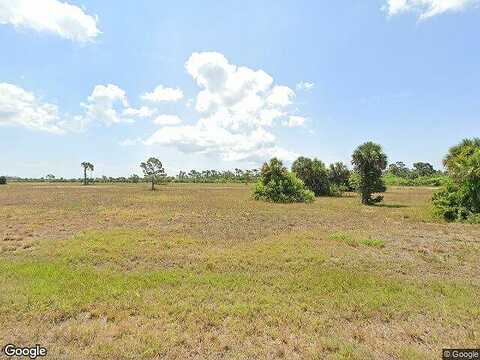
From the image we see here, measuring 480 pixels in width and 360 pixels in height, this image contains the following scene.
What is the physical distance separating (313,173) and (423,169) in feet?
292

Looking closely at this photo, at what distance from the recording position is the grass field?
5.44 metres

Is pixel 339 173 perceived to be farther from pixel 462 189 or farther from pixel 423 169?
pixel 423 169

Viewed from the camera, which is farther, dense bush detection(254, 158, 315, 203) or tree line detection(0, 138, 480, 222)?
dense bush detection(254, 158, 315, 203)

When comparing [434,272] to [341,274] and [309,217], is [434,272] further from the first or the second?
[309,217]

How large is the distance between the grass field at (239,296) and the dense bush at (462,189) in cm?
783

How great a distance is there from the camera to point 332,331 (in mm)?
5867

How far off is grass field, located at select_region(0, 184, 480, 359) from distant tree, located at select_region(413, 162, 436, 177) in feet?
377

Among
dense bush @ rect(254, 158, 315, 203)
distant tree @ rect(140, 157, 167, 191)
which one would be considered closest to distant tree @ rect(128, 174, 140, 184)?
distant tree @ rect(140, 157, 167, 191)

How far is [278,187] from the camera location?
37438mm

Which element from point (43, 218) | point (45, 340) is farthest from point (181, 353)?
point (43, 218)

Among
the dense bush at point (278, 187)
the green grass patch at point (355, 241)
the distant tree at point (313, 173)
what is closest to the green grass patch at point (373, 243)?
the green grass patch at point (355, 241)

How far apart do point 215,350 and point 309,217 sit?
689 inches

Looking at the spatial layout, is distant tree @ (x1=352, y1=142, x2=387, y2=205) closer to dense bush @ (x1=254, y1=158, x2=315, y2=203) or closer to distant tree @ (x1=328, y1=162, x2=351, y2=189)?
dense bush @ (x1=254, y1=158, x2=315, y2=203)

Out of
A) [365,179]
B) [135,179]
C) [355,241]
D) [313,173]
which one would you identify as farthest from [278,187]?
[135,179]
